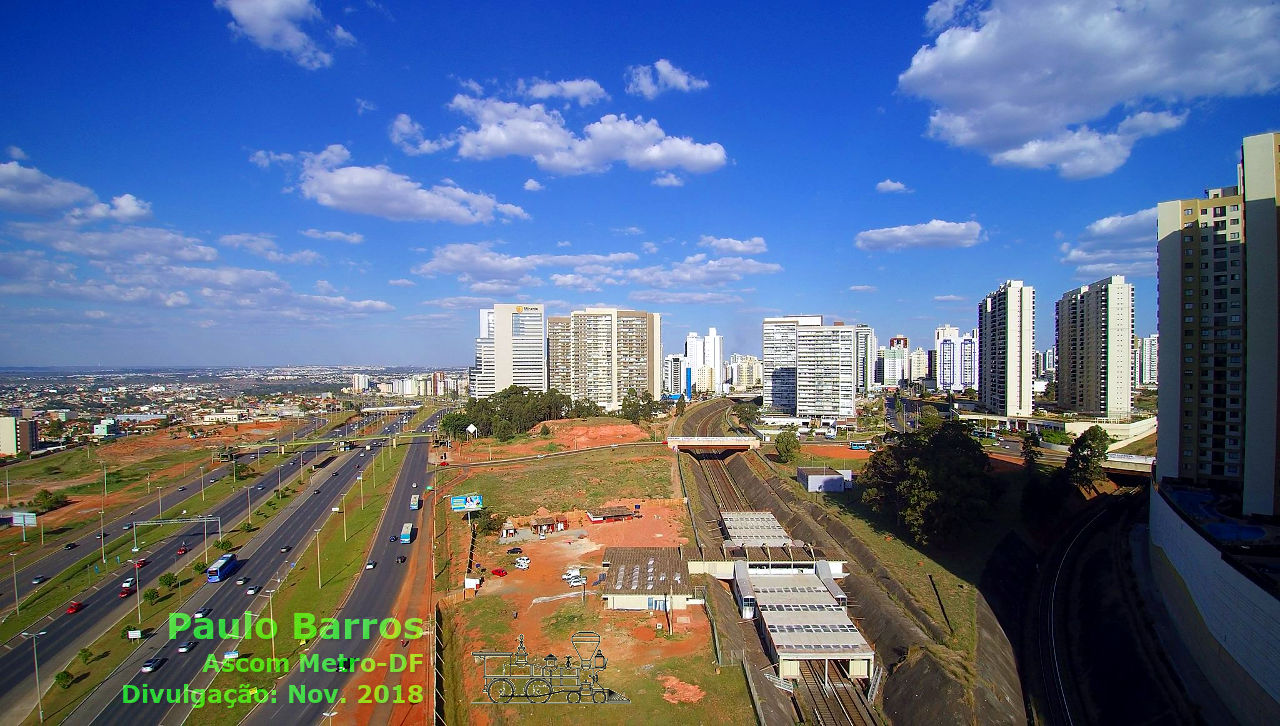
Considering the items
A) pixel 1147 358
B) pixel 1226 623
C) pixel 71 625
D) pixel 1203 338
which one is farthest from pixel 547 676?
pixel 1147 358

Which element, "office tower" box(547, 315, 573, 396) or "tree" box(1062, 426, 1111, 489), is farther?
"office tower" box(547, 315, 573, 396)

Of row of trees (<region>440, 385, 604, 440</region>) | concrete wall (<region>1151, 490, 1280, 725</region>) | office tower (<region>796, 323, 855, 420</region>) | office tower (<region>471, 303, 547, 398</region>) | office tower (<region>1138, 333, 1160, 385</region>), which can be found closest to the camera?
concrete wall (<region>1151, 490, 1280, 725</region>)

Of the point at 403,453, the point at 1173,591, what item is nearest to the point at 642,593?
the point at 1173,591

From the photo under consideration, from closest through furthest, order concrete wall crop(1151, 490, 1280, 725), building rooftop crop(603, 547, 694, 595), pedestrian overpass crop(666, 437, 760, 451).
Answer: concrete wall crop(1151, 490, 1280, 725)
building rooftop crop(603, 547, 694, 595)
pedestrian overpass crop(666, 437, 760, 451)

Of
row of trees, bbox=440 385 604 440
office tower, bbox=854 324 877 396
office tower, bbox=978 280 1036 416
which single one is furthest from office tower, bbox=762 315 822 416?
office tower, bbox=854 324 877 396

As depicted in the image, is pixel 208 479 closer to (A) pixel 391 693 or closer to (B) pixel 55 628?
(B) pixel 55 628

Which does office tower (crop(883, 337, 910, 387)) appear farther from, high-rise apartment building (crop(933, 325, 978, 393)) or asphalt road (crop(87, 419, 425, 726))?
asphalt road (crop(87, 419, 425, 726))
